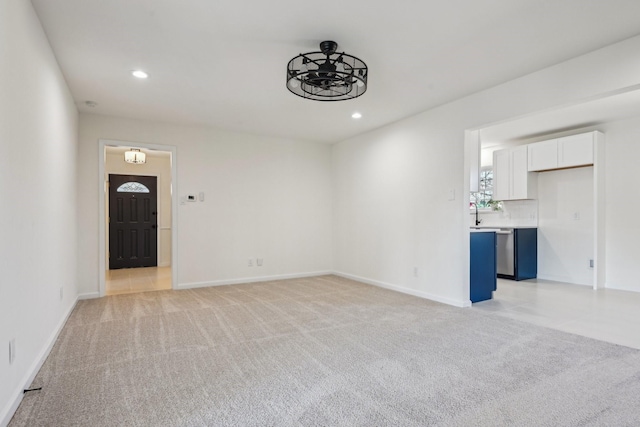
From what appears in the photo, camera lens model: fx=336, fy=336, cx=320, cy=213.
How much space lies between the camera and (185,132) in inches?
202

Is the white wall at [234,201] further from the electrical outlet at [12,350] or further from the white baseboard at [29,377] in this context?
the electrical outlet at [12,350]

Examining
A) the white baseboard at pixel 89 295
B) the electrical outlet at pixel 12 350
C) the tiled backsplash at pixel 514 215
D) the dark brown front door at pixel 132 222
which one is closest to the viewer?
the electrical outlet at pixel 12 350

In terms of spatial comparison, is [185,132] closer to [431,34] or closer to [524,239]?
[431,34]

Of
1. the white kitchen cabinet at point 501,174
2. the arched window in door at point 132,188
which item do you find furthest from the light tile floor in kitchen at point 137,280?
the white kitchen cabinet at point 501,174

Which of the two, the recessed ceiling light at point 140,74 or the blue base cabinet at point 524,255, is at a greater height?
the recessed ceiling light at point 140,74

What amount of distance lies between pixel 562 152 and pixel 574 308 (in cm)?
270

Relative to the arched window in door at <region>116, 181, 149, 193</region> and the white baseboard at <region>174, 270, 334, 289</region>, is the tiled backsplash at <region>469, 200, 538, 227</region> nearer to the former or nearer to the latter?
the white baseboard at <region>174, 270, 334, 289</region>

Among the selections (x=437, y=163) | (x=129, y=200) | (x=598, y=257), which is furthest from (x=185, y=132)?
(x=598, y=257)

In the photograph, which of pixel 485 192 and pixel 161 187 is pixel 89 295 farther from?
pixel 485 192

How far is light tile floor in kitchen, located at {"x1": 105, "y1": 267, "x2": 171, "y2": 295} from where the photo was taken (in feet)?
16.6

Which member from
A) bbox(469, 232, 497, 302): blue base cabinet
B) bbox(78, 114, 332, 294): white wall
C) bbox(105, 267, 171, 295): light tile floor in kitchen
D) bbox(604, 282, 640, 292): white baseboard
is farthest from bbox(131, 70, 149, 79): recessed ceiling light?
bbox(604, 282, 640, 292): white baseboard

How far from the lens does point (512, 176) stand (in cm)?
600

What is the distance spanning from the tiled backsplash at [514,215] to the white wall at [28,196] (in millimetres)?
5759

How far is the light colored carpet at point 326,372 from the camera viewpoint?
178cm
